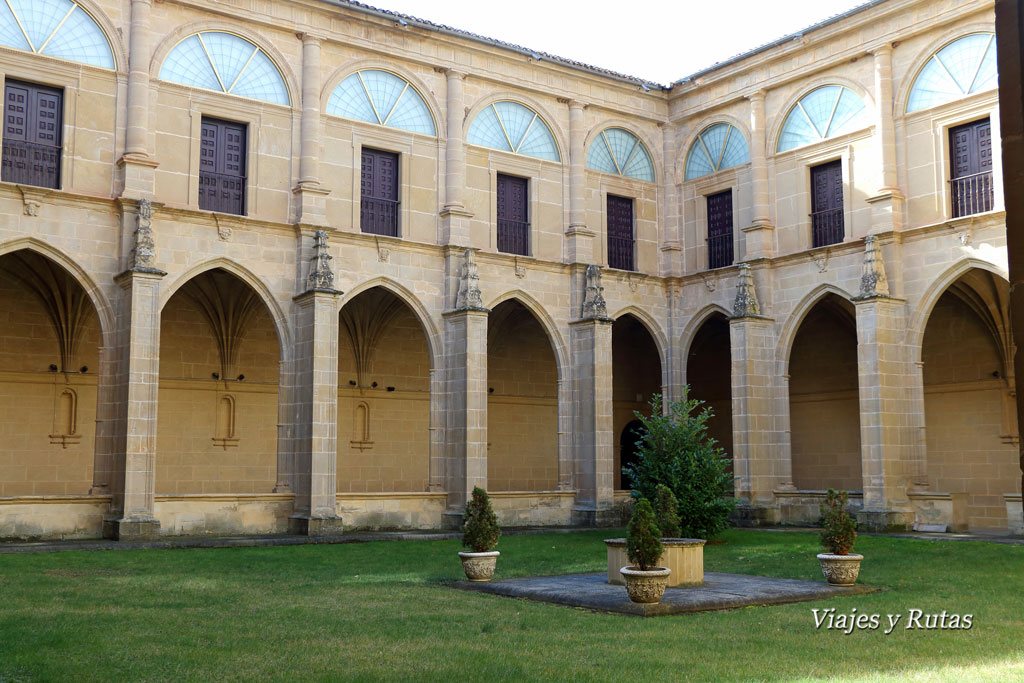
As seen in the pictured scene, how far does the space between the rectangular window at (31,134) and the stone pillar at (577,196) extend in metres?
11.8

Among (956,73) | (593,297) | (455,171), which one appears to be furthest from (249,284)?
(956,73)

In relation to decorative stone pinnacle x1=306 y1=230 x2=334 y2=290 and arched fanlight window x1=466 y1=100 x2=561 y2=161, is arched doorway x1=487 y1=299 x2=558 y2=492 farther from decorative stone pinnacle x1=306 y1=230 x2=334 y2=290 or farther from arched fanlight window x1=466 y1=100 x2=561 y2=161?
decorative stone pinnacle x1=306 y1=230 x2=334 y2=290

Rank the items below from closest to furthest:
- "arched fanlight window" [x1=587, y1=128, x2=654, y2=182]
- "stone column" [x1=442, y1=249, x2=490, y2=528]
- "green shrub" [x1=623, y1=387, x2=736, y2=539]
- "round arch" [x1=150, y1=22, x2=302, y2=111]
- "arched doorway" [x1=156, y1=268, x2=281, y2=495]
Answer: "green shrub" [x1=623, y1=387, x2=736, y2=539], "round arch" [x1=150, y1=22, x2=302, y2=111], "stone column" [x1=442, y1=249, x2=490, y2=528], "arched doorway" [x1=156, y1=268, x2=281, y2=495], "arched fanlight window" [x1=587, y1=128, x2=654, y2=182]

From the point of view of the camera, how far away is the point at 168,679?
296 inches

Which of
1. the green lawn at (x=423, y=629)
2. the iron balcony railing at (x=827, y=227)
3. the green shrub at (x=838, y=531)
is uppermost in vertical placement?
the iron balcony railing at (x=827, y=227)

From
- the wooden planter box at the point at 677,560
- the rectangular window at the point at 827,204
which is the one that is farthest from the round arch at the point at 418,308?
the wooden planter box at the point at 677,560

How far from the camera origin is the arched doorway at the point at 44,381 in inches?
891

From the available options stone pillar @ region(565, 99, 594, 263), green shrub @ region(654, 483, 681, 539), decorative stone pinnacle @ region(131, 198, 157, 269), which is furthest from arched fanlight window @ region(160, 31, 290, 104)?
green shrub @ region(654, 483, 681, 539)

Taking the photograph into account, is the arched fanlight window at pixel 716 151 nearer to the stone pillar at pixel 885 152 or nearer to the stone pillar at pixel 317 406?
the stone pillar at pixel 885 152

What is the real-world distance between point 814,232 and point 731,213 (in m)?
2.50

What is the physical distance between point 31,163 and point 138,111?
223 cm

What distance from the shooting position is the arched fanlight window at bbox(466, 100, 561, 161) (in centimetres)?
2533

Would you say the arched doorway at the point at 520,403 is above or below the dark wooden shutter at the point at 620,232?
below

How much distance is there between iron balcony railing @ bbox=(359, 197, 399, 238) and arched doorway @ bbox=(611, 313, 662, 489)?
9722 mm
